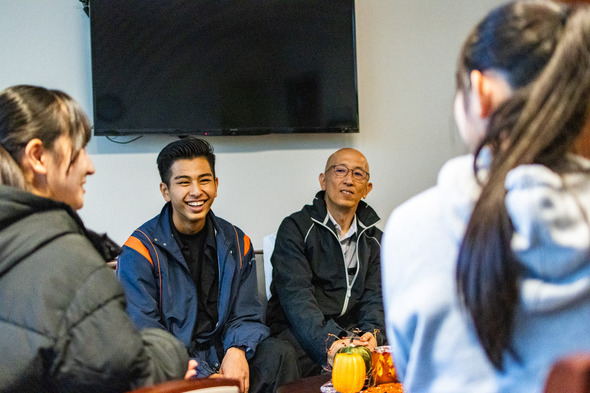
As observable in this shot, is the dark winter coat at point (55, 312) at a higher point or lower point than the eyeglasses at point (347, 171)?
lower

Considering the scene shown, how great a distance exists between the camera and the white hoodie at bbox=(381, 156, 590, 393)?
2.38 ft

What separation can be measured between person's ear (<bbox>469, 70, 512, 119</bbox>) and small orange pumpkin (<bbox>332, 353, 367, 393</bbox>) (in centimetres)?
107

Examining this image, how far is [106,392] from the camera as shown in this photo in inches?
43.3

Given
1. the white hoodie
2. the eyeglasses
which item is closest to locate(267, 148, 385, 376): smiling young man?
the eyeglasses

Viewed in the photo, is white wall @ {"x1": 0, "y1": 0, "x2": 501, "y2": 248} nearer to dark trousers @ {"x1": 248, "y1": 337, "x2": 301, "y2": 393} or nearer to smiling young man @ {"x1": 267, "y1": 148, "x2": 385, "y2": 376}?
smiling young man @ {"x1": 267, "y1": 148, "x2": 385, "y2": 376}

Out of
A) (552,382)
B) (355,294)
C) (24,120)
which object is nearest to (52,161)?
(24,120)

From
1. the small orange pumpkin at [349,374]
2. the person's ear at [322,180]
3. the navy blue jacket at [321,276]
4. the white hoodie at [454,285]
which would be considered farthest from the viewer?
the person's ear at [322,180]

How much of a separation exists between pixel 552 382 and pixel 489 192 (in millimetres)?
244

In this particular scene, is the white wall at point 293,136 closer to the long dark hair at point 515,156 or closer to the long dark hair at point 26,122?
the long dark hair at point 26,122

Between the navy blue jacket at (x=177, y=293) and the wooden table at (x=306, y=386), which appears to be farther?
the navy blue jacket at (x=177, y=293)

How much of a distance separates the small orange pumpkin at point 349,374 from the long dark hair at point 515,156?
3.19 ft

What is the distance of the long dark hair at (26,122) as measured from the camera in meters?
1.22

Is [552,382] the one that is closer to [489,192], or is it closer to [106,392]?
[489,192]

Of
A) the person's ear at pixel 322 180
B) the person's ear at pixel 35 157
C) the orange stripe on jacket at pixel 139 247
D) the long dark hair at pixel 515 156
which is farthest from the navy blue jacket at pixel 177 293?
the long dark hair at pixel 515 156
